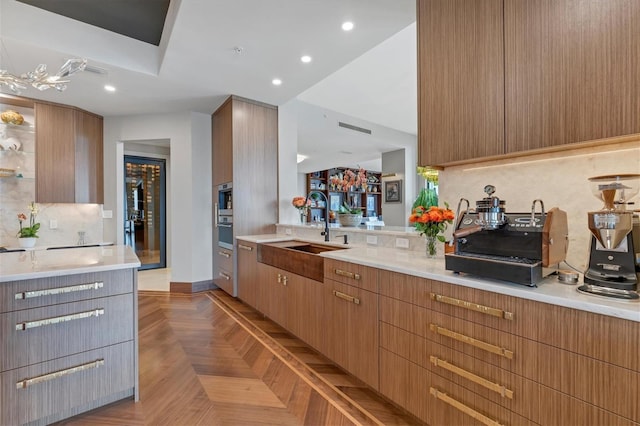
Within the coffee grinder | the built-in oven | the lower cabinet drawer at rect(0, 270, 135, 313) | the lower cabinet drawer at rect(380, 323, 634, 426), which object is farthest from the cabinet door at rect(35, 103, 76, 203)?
the coffee grinder

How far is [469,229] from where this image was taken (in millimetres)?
1401

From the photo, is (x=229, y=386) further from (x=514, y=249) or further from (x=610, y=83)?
(x=610, y=83)

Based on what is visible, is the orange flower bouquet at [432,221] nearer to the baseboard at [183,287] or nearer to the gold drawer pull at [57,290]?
the gold drawer pull at [57,290]

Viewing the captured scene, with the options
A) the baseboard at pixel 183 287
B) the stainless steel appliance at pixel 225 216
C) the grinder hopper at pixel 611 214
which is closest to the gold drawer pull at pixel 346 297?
the grinder hopper at pixel 611 214

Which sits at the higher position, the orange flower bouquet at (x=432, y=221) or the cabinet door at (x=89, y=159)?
the cabinet door at (x=89, y=159)

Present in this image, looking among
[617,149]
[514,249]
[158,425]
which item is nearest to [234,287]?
[158,425]

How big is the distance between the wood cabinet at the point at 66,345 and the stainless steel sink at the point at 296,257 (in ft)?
3.96

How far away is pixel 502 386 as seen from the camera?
3.89 feet

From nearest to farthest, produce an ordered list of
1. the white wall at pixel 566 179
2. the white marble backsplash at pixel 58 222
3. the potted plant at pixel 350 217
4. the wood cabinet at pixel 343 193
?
1. the white wall at pixel 566 179
2. the potted plant at pixel 350 217
3. the white marble backsplash at pixel 58 222
4. the wood cabinet at pixel 343 193

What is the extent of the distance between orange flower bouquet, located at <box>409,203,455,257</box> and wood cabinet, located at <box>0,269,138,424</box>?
186 centimetres

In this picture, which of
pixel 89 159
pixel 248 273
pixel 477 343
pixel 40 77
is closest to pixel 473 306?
pixel 477 343

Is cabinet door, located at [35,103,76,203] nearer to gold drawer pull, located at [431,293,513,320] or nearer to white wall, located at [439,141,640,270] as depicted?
gold drawer pull, located at [431,293,513,320]

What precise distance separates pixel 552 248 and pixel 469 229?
32 centimetres

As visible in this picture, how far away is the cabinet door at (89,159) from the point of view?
4105 millimetres
